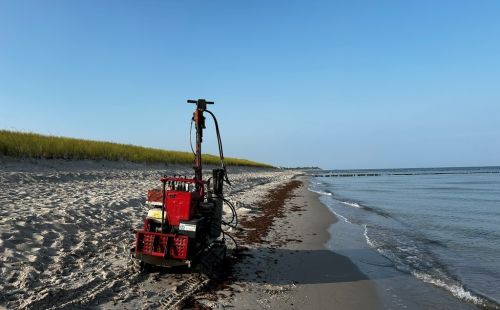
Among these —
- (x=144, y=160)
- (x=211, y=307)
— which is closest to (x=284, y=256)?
(x=211, y=307)

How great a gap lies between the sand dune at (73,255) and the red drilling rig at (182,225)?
40 cm

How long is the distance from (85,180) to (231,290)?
513 inches

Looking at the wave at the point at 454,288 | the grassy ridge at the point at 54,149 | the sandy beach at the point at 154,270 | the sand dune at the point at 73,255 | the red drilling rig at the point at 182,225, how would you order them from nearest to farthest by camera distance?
the sand dune at the point at 73,255
the sandy beach at the point at 154,270
the red drilling rig at the point at 182,225
the wave at the point at 454,288
the grassy ridge at the point at 54,149

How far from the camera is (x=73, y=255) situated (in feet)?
23.1

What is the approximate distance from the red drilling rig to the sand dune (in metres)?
0.40

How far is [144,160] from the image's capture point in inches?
1120

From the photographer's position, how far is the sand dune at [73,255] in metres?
5.30

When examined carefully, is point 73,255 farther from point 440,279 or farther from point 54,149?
point 54,149

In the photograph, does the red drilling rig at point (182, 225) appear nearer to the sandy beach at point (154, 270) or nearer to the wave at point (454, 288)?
the sandy beach at point (154, 270)

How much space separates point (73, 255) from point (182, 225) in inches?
93.2

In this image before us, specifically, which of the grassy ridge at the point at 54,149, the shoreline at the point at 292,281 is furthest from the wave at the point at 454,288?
the grassy ridge at the point at 54,149

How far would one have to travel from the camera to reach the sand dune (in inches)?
209

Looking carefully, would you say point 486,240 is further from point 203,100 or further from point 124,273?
point 124,273

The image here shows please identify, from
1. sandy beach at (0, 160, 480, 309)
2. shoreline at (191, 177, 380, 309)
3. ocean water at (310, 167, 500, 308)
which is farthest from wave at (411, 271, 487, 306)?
shoreline at (191, 177, 380, 309)
